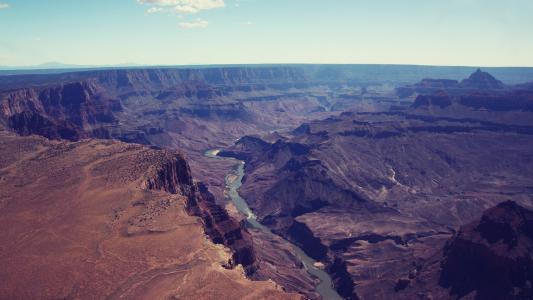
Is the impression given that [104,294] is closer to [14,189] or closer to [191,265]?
[191,265]

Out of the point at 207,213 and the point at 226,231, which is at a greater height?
the point at 207,213

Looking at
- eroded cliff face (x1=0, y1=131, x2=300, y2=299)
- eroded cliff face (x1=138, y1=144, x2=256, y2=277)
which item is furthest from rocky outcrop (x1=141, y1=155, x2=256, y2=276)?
eroded cliff face (x1=0, y1=131, x2=300, y2=299)

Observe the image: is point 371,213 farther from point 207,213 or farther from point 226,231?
point 207,213

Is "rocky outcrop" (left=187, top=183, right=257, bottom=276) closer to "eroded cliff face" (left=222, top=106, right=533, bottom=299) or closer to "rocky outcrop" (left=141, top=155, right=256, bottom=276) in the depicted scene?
"rocky outcrop" (left=141, top=155, right=256, bottom=276)

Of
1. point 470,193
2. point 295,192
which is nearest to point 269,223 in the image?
point 295,192

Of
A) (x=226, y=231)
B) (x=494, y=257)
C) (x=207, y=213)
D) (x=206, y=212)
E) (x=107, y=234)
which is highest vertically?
(x=107, y=234)

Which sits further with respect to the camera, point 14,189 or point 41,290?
point 14,189

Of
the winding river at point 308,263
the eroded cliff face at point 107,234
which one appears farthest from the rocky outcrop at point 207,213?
the winding river at point 308,263

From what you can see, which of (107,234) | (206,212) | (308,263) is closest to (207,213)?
(206,212)
